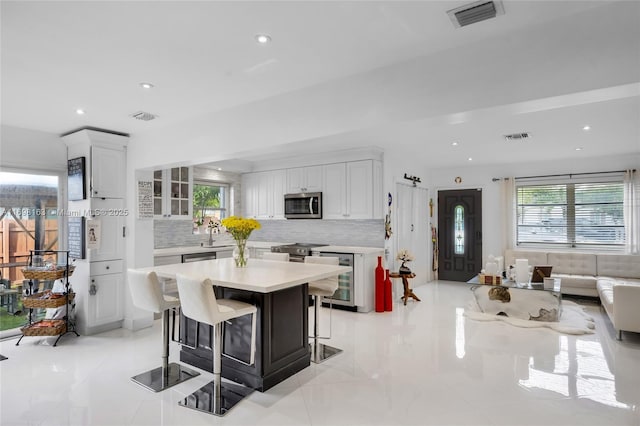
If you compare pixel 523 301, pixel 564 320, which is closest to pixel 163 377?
pixel 523 301

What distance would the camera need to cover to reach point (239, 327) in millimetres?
3230

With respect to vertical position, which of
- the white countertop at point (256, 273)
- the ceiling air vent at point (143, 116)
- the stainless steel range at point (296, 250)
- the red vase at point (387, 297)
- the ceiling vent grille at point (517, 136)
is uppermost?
the ceiling air vent at point (143, 116)

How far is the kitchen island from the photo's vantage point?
304cm

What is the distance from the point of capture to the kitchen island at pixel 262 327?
304 cm

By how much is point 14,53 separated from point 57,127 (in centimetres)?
219

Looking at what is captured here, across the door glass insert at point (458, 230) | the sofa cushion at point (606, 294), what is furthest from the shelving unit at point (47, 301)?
the door glass insert at point (458, 230)

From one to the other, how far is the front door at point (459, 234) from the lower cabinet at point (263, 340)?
219 inches

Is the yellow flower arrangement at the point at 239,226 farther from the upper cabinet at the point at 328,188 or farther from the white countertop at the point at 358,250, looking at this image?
the upper cabinet at the point at 328,188

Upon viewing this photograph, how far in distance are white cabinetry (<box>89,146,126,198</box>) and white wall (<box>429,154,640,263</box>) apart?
242 inches

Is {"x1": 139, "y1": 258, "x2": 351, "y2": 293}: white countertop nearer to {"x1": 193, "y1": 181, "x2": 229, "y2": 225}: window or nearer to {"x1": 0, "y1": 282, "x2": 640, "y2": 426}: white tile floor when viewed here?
{"x1": 0, "y1": 282, "x2": 640, "y2": 426}: white tile floor

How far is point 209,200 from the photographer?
7082 mm

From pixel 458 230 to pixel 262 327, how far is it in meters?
6.17

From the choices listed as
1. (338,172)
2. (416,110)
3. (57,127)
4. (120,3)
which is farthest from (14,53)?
(338,172)

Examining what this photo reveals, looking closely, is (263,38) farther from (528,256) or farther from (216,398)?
(528,256)
